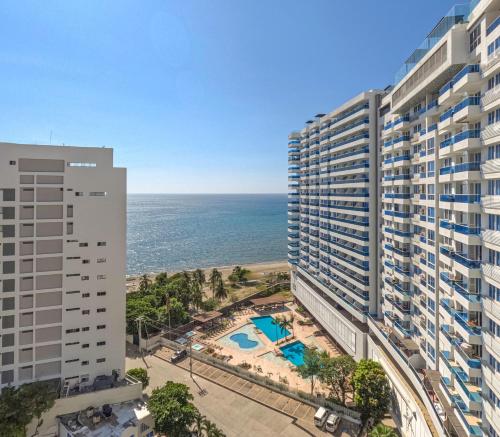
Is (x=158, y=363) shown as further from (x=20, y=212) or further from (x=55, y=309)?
(x=20, y=212)

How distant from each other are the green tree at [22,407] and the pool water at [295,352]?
32.1 metres

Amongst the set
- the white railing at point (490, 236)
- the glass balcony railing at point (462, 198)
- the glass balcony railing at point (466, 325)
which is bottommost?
the glass balcony railing at point (466, 325)

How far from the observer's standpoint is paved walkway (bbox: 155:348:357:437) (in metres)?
33.4

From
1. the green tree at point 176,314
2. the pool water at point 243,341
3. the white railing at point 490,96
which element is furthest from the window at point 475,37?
the green tree at point 176,314

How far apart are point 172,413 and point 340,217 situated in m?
37.5

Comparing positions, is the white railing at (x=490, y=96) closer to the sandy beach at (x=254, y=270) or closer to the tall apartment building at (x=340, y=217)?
the tall apartment building at (x=340, y=217)

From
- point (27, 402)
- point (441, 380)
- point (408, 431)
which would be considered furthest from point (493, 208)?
point (27, 402)

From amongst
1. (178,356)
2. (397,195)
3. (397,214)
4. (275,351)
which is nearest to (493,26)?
(397,195)

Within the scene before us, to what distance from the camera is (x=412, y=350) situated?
34.8 metres

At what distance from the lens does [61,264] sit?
3409cm

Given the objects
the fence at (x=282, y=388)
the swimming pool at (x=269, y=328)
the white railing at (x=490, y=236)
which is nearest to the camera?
the white railing at (x=490, y=236)

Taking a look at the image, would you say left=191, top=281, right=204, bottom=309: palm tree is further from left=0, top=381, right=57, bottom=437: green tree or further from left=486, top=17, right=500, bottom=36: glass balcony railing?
left=486, top=17, right=500, bottom=36: glass balcony railing

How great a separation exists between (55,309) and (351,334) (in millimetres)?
39199

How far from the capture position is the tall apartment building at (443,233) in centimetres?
2141
